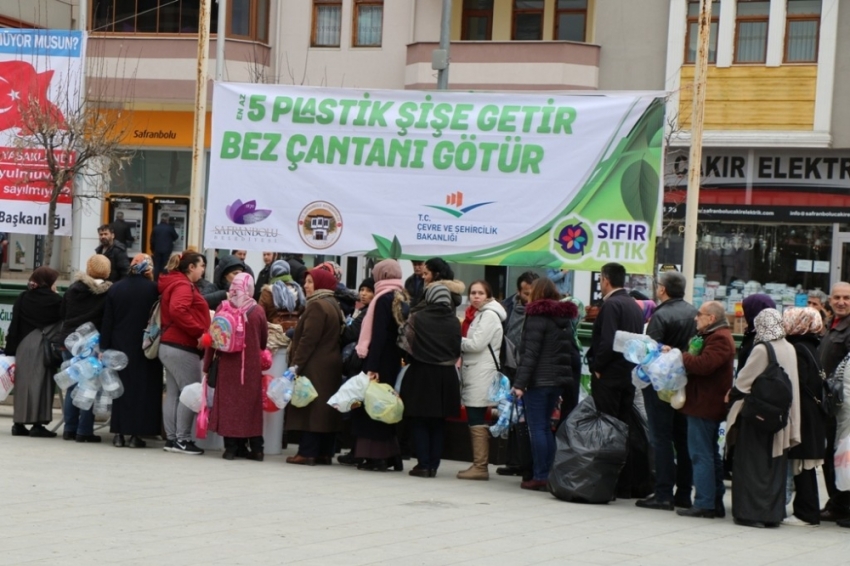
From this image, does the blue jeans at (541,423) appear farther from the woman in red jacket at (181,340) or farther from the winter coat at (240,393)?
the woman in red jacket at (181,340)

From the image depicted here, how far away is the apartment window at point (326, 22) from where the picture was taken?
32.2 meters

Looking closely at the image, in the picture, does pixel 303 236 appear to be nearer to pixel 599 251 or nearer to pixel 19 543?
pixel 599 251

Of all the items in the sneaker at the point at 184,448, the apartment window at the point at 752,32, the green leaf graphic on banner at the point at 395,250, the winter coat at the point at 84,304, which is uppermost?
the apartment window at the point at 752,32

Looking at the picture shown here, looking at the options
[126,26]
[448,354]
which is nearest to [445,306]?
[448,354]

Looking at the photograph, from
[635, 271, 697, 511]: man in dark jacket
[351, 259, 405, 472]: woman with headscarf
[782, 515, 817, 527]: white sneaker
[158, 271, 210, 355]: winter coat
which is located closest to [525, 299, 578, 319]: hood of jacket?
[635, 271, 697, 511]: man in dark jacket

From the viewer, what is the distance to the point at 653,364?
10.4m

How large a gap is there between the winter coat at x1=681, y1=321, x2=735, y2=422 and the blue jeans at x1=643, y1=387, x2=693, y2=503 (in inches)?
13.7

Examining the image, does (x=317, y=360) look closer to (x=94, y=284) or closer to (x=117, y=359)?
(x=117, y=359)

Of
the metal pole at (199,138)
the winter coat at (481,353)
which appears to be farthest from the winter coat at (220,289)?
the winter coat at (481,353)

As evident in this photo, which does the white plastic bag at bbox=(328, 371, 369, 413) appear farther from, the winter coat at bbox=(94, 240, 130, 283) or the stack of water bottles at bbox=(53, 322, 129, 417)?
the winter coat at bbox=(94, 240, 130, 283)

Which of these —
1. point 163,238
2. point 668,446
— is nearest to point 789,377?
point 668,446

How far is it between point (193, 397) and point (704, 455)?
180 inches

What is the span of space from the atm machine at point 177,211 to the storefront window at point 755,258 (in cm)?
1077

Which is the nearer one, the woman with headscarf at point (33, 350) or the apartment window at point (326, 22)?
the woman with headscarf at point (33, 350)
